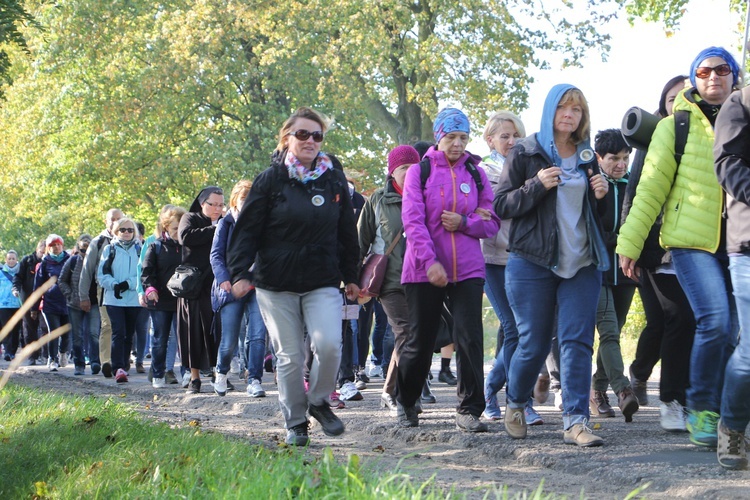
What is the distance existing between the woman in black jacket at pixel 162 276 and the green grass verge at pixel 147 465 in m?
4.90

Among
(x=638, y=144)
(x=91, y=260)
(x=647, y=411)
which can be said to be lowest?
(x=647, y=411)

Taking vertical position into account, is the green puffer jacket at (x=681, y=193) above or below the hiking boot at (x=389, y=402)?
above

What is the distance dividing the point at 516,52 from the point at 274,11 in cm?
604

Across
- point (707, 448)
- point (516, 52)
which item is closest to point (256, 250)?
point (707, 448)

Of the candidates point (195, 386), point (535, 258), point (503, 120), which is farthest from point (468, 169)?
point (195, 386)

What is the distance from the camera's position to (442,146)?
8.18 metres

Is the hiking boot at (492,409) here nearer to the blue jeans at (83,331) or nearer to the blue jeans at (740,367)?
the blue jeans at (740,367)

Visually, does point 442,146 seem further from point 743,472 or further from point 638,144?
point 743,472

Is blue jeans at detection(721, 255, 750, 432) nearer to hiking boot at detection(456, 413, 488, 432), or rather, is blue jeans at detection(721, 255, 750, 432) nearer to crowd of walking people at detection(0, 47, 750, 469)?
crowd of walking people at detection(0, 47, 750, 469)

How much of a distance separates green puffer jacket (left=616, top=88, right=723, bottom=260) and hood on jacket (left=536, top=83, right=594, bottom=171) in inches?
22.0

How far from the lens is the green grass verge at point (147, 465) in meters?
5.00

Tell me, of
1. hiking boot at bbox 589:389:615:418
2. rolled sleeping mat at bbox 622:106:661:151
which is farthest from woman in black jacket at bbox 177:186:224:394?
rolled sleeping mat at bbox 622:106:661:151

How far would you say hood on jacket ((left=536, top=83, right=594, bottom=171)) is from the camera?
7.26 metres

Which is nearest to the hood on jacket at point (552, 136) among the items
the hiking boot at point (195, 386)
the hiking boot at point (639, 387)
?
the hiking boot at point (639, 387)
